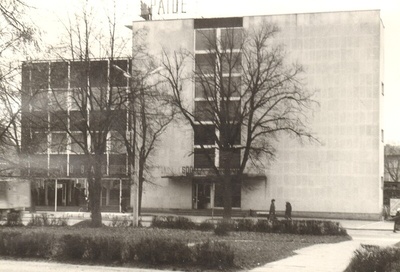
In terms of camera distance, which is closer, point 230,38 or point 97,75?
point 97,75

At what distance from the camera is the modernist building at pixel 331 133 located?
180 feet

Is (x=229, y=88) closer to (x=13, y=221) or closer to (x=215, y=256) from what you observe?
(x=13, y=221)

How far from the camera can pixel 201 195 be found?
60.1 metres

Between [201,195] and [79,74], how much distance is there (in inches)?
1255

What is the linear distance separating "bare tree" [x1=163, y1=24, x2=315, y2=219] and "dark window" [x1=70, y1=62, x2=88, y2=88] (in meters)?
13.4

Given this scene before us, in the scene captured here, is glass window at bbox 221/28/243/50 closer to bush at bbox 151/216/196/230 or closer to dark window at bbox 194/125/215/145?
dark window at bbox 194/125/215/145

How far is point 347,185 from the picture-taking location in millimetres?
55062

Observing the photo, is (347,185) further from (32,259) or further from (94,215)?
(32,259)

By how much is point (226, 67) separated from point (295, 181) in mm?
11903

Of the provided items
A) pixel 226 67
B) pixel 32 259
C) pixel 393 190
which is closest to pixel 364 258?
pixel 32 259

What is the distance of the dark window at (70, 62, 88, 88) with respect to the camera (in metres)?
29.8

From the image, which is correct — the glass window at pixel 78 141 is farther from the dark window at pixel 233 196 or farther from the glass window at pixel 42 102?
the dark window at pixel 233 196

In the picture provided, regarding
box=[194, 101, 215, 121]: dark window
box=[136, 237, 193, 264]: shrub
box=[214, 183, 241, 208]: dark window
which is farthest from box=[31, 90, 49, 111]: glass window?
box=[214, 183, 241, 208]: dark window

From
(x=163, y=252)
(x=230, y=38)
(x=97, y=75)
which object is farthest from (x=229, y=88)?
(x=163, y=252)
